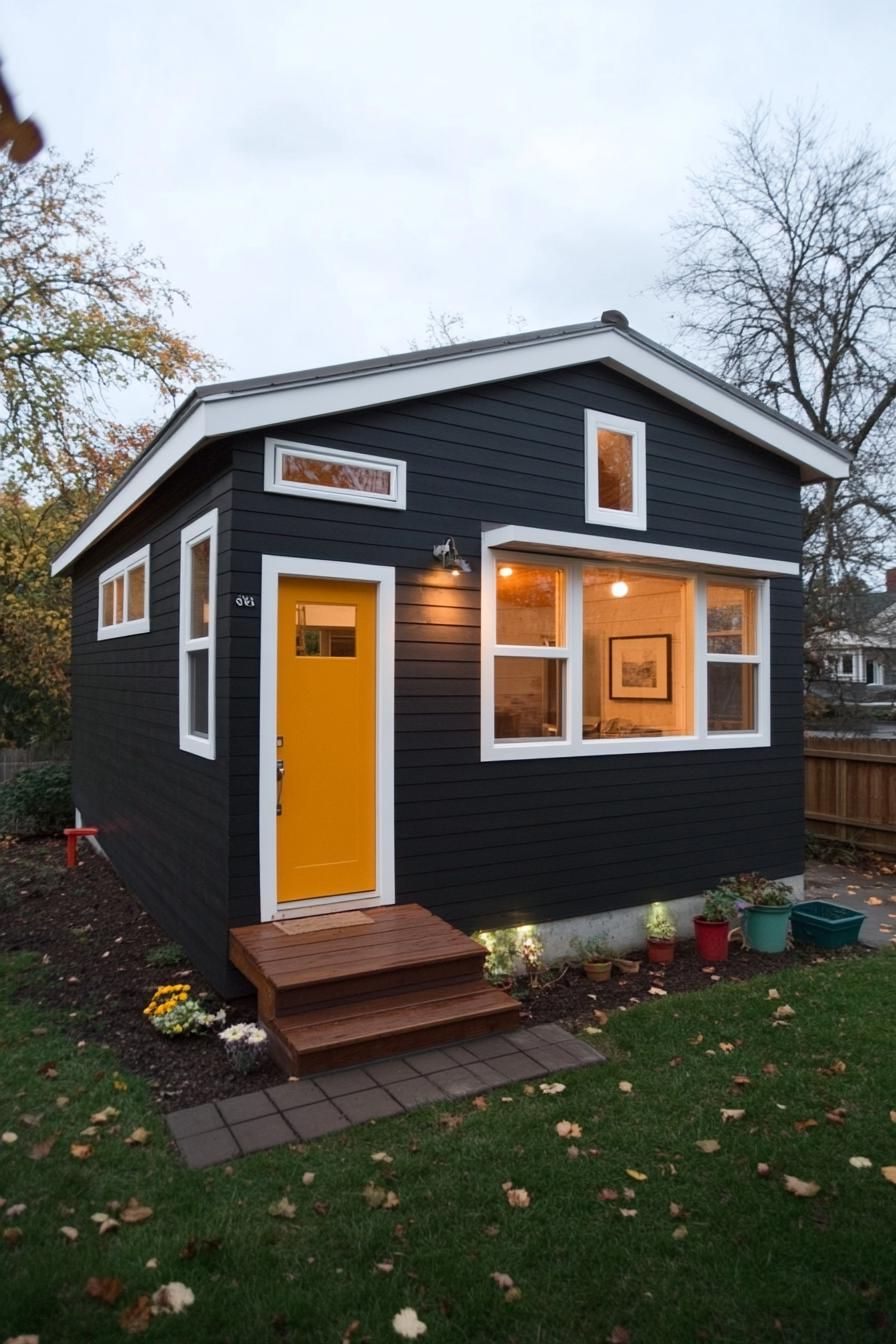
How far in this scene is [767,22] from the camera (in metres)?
5.55

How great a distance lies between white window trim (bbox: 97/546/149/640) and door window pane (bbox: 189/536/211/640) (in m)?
1.63

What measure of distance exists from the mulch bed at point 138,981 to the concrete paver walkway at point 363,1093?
23cm

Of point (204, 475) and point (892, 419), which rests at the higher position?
point (892, 419)

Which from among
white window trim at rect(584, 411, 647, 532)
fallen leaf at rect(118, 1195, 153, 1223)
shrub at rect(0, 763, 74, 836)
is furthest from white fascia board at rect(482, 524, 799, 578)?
shrub at rect(0, 763, 74, 836)

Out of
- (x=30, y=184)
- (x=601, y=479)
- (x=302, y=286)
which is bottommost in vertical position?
(x=601, y=479)

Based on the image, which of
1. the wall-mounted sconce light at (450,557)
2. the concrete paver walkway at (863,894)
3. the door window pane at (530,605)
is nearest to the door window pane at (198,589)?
the wall-mounted sconce light at (450,557)

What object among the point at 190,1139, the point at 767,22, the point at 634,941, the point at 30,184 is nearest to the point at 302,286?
the point at 30,184

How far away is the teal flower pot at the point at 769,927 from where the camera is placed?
6496mm

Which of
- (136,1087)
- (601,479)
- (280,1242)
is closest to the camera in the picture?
(280,1242)

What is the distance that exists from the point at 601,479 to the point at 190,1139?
5115 millimetres

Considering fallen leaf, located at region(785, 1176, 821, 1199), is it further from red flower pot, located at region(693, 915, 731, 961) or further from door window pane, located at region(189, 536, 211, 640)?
door window pane, located at region(189, 536, 211, 640)

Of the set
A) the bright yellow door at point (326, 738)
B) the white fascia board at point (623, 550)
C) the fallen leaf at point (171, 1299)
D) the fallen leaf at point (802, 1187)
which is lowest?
the fallen leaf at point (802, 1187)

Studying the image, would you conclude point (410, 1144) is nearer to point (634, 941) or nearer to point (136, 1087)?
point (136, 1087)

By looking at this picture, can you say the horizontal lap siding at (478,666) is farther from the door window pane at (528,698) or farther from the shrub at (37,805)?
the shrub at (37,805)
